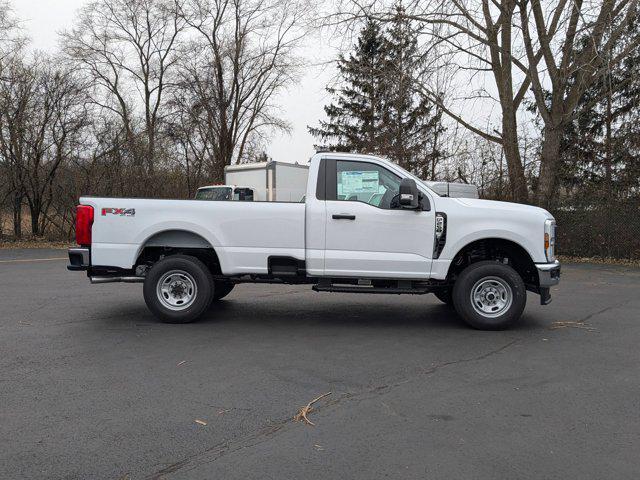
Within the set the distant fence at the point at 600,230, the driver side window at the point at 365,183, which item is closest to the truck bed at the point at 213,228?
the driver side window at the point at 365,183

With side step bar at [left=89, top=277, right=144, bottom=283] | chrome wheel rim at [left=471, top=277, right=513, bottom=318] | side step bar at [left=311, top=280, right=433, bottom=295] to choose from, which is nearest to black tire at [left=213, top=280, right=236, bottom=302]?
side step bar at [left=89, top=277, right=144, bottom=283]

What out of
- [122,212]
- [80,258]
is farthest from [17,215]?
[122,212]

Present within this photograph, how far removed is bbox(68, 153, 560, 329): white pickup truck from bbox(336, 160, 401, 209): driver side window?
0.01 m

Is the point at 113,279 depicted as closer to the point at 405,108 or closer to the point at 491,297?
the point at 491,297

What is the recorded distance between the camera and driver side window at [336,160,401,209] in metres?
7.33

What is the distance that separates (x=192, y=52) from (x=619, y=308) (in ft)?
108

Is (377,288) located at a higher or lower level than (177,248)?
lower

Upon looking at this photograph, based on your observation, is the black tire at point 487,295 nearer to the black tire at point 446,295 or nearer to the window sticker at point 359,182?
the black tire at point 446,295

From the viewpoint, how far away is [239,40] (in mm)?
36531

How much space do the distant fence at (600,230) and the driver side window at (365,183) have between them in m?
13.2

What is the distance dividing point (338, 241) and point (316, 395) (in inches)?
114

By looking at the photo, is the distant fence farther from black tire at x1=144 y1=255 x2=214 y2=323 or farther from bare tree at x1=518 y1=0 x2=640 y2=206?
black tire at x1=144 y1=255 x2=214 y2=323

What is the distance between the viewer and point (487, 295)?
23.9 ft

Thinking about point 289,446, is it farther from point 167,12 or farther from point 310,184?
point 167,12
